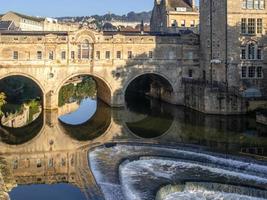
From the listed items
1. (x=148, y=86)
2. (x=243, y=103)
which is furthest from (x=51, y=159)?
(x=148, y=86)

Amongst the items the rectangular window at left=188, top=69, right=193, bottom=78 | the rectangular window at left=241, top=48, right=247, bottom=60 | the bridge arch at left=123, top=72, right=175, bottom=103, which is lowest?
the bridge arch at left=123, top=72, right=175, bottom=103

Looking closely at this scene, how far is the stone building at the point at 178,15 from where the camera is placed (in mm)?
74250

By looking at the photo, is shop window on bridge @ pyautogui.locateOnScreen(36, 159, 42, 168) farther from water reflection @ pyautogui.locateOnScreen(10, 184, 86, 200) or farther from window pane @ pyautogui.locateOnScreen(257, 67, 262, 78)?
window pane @ pyautogui.locateOnScreen(257, 67, 262, 78)

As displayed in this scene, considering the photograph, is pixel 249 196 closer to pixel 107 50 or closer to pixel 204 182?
pixel 204 182

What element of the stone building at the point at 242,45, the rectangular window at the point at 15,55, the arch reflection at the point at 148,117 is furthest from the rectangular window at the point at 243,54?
the rectangular window at the point at 15,55

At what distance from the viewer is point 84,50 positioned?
56125 millimetres

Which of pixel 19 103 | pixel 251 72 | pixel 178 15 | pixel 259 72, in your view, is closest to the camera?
pixel 251 72

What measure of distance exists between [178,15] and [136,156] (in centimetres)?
4692

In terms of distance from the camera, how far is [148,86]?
74188 millimetres

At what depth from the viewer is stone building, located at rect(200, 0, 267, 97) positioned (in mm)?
51719

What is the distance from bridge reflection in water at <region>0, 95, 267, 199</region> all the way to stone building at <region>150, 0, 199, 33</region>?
21.2 meters

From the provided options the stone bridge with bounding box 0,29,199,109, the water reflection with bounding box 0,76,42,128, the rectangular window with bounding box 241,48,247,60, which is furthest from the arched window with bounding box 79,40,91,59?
the rectangular window with bounding box 241,48,247,60

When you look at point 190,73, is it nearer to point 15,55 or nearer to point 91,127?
point 91,127

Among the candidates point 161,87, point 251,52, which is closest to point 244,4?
point 251,52
